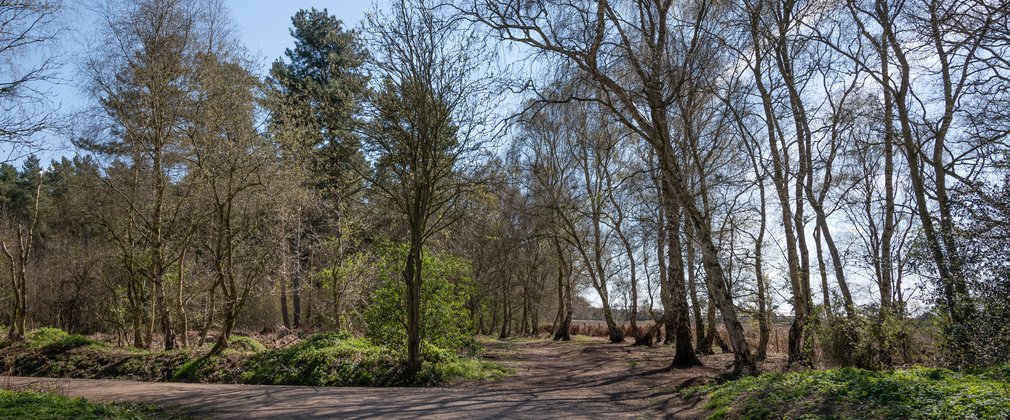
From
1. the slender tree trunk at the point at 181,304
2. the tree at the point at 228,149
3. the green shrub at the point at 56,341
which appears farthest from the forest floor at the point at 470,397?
the green shrub at the point at 56,341

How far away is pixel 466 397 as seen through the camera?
10008mm

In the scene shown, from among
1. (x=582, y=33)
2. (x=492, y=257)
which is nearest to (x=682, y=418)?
(x=582, y=33)

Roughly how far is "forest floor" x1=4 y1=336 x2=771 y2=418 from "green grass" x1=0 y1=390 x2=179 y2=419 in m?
0.66

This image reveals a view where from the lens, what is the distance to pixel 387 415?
314 inches

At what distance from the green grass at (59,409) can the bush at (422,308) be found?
5.78 metres

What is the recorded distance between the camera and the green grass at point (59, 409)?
6855 millimetres

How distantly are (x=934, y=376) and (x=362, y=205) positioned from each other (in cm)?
1877

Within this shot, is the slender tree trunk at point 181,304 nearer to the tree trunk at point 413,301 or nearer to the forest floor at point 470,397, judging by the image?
the forest floor at point 470,397

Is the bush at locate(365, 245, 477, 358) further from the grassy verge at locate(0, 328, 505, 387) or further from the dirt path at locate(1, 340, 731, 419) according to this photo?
the dirt path at locate(1, 340, 731, 419)

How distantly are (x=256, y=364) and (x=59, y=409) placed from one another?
722 centimetres

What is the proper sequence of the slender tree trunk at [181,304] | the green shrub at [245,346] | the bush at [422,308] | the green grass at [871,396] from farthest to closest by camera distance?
the slender tree trunk at [181,304]
the green shrub at [245,346]
the bush at [422,308]
the green grass at [871,396]

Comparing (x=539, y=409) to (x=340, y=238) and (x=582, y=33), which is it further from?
(x=340, y=238)

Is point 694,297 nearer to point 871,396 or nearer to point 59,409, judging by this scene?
point 871,396

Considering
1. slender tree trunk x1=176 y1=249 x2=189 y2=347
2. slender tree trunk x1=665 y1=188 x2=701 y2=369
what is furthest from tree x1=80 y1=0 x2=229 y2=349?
slender tree trunk x1=665 y1=188 x2=701 y2=369
